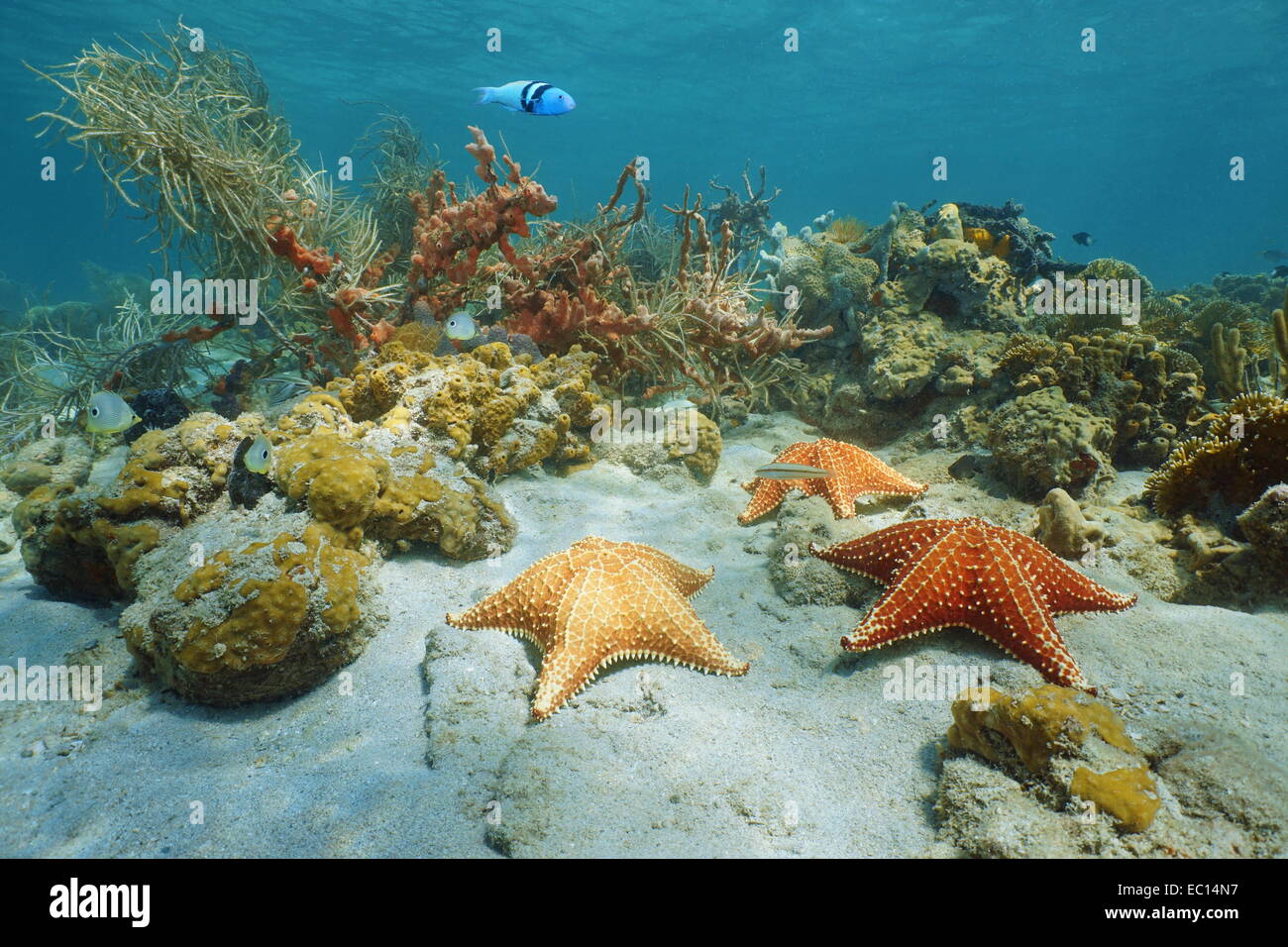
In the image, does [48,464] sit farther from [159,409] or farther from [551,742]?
[551,742]

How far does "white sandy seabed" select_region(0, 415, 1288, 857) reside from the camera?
2.19m

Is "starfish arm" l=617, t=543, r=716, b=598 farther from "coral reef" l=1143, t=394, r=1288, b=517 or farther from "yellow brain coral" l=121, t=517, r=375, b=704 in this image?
"coral reef" l=1143, t=394, r=1288, b=517

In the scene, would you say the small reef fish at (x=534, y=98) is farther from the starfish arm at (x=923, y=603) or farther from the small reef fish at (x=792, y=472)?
the starfish arm at (x=923, y=603)

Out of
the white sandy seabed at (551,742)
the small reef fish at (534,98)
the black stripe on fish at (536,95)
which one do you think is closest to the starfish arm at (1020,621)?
the white sandy seabed at (551,742)

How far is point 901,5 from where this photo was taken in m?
36.1

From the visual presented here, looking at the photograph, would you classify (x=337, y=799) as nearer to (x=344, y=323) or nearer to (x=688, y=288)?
(x=344, y=323)

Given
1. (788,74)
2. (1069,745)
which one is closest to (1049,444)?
(1069,745)

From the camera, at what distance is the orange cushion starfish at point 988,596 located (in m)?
2.69

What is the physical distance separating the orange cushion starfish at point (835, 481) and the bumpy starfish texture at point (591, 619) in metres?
1.56

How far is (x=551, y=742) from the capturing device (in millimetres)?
2566

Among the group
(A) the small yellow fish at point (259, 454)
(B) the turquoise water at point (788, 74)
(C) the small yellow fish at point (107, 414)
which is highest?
(B) the turquoise water at point (788, 74)

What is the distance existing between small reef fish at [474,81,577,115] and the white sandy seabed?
13.4 feet

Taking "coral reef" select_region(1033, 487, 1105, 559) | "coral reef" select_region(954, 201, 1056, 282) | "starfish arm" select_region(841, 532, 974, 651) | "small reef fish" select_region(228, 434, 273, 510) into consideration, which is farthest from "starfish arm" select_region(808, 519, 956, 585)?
"coral reef" select_region(954, 201, 1056, 282)
